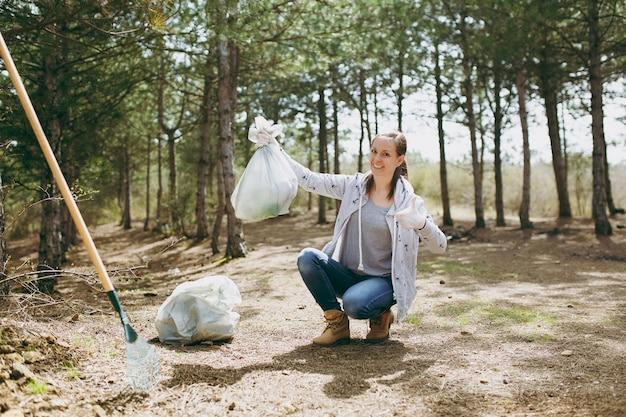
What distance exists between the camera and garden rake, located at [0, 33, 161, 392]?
2434 mm

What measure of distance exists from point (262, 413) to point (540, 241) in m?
10.3

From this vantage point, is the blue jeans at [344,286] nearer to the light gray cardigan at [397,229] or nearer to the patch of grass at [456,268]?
the light gray cardigan at [397,229]

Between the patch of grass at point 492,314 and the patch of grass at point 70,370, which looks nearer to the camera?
the patch of grass at point 70,370

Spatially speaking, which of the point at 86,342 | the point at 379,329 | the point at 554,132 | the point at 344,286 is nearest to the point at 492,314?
the point at 379,329

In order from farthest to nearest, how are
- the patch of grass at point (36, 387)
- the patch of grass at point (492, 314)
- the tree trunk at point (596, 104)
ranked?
the tree trunk at point (596, 104), the patch of grass at point (492, 314), the patch of grass at point (36, 387)

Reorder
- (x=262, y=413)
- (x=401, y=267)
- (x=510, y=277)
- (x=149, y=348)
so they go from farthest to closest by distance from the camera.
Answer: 1. (x=510, y=277)
2. (x=401, y=267)
3. (x=149, y=348)
4. (x=262, y=413)

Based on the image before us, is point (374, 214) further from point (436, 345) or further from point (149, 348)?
point (149, 348)

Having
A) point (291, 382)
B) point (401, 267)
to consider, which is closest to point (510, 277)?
point (401, 267)

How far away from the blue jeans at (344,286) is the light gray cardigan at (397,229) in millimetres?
103

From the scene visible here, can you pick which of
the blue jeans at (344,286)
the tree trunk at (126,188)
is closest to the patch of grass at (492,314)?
the blue jeans at (344,286)

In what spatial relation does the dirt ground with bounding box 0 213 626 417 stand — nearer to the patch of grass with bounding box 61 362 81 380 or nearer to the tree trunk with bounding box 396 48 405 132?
the patch of grass with bounding box 61 362 81 380

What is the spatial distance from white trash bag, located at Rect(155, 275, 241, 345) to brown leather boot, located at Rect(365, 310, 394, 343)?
3.19 feet

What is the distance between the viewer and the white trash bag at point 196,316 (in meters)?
3.56

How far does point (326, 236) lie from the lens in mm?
14586
